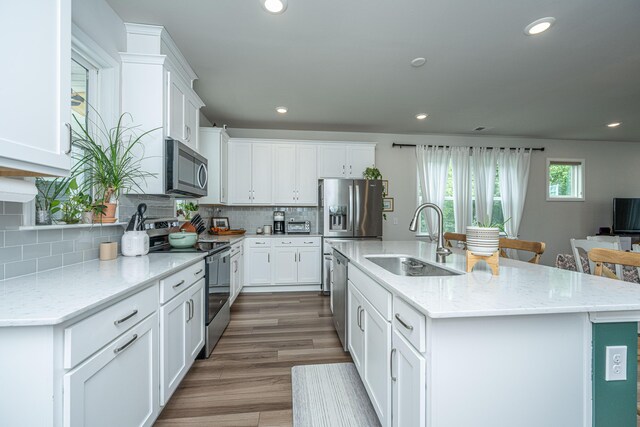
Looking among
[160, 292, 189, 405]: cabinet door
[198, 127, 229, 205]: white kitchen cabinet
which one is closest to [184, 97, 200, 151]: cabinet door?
[198, 127, 229, 205]: white kitchen cabinet

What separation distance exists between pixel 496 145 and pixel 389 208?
245cm

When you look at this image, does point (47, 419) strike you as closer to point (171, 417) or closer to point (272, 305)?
point (171, 417)

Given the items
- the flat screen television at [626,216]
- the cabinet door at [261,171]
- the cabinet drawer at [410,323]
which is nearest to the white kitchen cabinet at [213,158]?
the cabinet door at [261,171]

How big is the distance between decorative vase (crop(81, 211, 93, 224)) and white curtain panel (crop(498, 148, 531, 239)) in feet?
19.3

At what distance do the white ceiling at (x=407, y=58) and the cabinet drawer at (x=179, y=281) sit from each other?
73.8 inches

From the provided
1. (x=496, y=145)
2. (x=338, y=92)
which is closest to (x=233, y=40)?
(x=338, y=92)

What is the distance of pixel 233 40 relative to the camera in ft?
7.63

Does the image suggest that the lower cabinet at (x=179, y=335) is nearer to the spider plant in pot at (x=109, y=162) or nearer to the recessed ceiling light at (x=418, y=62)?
the spider plant in pot at (x=109, y=162)

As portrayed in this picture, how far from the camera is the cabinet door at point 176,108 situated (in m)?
2.26

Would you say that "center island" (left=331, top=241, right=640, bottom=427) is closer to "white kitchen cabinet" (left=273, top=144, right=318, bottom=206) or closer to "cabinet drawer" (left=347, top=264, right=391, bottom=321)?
"cabinet drawer" (left=347, top=264, right=391, bottom=321)

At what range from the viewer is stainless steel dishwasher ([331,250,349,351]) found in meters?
2.28

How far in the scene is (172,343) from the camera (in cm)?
162

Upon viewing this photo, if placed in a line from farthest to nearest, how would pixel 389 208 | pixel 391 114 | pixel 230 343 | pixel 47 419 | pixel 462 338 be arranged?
pixel 389 208, pixel 391 114, pixel 230 343, pixel 462 338, pixel 47 419

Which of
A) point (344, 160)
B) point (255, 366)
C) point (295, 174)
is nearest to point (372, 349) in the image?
point (255, 366)
